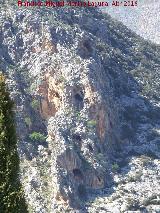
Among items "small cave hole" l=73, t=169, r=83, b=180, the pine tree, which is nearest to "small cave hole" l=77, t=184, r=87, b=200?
"small cave hole" l=73, t=169, r=83, b=180

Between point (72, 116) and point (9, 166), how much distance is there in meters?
76.8

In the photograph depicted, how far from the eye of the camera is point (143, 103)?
115 meters

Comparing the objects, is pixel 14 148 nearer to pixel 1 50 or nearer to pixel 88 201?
pixel 88 201

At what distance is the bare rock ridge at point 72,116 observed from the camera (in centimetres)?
8525

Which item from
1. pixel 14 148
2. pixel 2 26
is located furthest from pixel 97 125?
pixel 14 148

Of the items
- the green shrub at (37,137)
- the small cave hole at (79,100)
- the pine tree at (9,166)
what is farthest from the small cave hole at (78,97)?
the pine tree at (9,166)

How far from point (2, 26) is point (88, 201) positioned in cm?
4137

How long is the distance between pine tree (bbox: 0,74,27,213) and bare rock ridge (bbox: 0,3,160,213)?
59.0 meters

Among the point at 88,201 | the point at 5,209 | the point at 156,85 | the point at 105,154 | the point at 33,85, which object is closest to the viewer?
the point at 5,209

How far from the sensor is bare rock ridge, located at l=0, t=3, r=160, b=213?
85250mm

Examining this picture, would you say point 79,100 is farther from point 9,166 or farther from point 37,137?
point 9,166

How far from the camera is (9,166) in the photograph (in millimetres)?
19781

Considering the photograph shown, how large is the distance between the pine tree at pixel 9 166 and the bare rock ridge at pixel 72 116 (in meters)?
59.0

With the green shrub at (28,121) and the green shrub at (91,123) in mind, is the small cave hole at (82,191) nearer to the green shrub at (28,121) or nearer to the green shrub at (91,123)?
the green shrub at (91,123)
